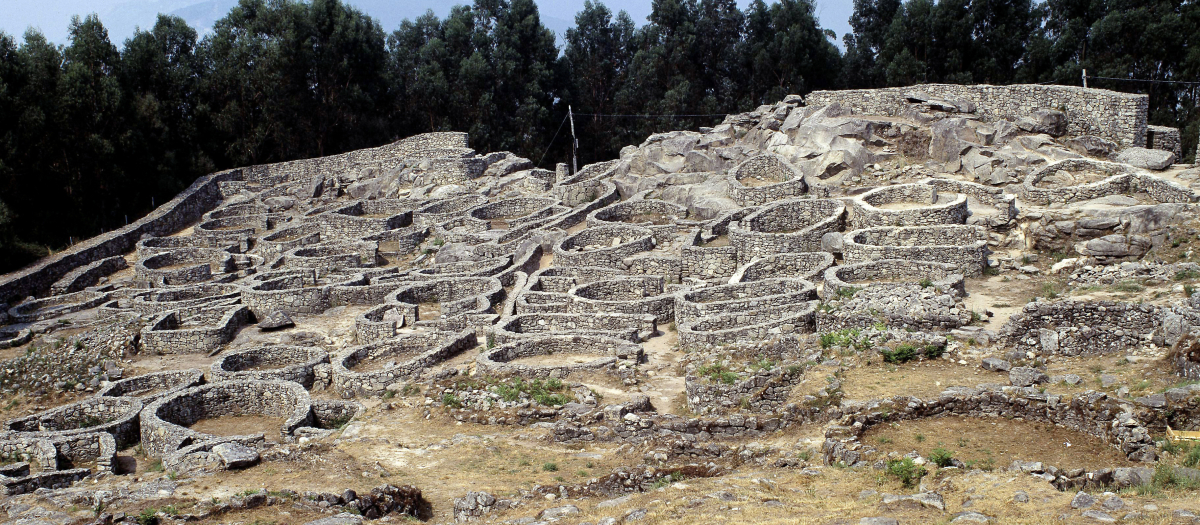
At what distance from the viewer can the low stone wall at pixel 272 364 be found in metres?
25.7

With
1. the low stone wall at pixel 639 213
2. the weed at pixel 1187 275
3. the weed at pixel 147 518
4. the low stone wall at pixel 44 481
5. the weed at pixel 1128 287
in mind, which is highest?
the low stone wall at pixel 639 213

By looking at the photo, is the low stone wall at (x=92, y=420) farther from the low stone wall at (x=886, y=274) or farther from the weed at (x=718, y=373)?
the low stone wall at (x=886, y=274)

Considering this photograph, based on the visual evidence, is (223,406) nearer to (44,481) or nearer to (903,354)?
(44,481)

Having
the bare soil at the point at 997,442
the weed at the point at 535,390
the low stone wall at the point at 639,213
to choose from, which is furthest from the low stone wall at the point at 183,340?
the bare soil at the point at 997,442

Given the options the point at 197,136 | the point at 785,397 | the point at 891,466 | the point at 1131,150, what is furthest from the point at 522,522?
the point at 197,136

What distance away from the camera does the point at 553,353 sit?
25.5 meters

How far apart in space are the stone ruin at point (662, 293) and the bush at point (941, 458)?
1.13 meters

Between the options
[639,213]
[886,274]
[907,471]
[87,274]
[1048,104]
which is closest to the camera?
[907,471]

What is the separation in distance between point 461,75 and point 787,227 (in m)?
37.5

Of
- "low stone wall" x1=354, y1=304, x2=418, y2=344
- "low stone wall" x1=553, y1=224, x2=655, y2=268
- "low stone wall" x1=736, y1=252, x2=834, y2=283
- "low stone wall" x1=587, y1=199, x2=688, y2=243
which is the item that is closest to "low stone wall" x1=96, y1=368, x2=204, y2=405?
"low stone wall" x1=354, y1=304, x2=418, y2=344

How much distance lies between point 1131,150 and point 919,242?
10725mm

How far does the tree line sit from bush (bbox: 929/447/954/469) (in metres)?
41.0

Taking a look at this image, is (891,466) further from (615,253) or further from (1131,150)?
(1131,150)

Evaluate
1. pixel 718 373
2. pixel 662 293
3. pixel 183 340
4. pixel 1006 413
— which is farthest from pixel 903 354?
pixel 183 340
